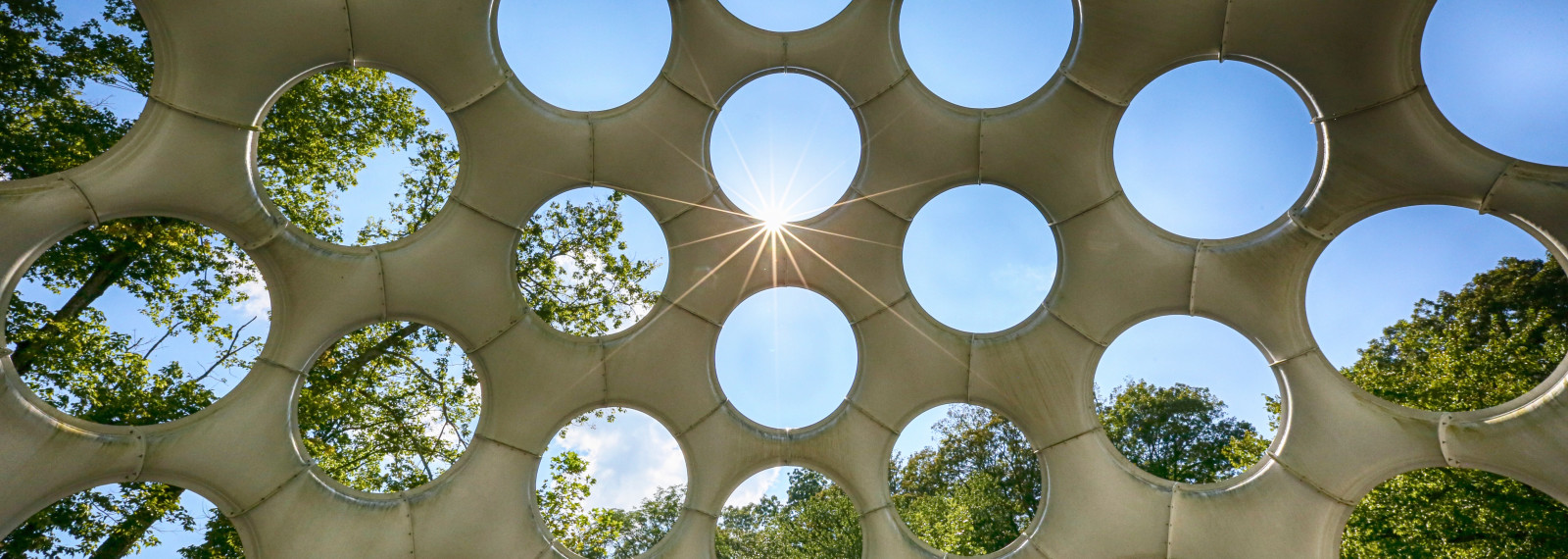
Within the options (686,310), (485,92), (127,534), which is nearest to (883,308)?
(686,310)

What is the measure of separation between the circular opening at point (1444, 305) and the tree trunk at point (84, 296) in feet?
55.5

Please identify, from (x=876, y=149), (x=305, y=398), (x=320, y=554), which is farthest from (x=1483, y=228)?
(x=305, y=398)

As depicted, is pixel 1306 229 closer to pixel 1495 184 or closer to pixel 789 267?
pixel 1495 184

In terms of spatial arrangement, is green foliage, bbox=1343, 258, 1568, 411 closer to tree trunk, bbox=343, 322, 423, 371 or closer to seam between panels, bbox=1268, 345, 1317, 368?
seam between panels, bbox=1268, 345, 1317, 368

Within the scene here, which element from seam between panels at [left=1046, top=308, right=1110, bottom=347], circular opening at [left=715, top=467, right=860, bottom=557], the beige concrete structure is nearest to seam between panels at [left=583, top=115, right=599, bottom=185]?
the beige concrete structure

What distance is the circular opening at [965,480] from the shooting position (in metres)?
12.5

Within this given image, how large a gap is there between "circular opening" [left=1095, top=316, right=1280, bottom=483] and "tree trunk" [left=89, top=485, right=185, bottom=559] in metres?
14.5

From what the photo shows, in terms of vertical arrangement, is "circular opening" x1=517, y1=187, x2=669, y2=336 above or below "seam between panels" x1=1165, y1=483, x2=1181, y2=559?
above

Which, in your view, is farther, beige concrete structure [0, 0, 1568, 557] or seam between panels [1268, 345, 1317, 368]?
seam between panels [1268, 345, 1317, 368]

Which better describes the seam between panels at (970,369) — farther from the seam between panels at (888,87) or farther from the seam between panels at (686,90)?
the seam between panels at (686,90)

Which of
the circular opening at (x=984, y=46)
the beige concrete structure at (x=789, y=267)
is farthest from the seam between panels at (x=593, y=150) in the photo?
the circular opening at (x=984, y=46)

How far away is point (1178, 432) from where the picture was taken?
13016mm

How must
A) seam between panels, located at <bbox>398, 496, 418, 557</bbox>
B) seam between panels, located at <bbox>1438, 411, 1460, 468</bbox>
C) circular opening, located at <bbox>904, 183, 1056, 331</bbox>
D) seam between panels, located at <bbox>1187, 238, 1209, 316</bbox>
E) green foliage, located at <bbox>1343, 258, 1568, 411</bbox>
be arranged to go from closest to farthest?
1. seam between panels, located at <bbox>1438, 411, 1460, 468</bbox>
2. green foliage, located at <bbox>1343, 258, 1568, 411</bbox>
3. seam between panels, located at <bbox>1187, 238, 1209, 316</bbox>
4. seam between panels, located at <bbox>398, 496, 418, 557</bbox>
5. circular opening, located at <bbox>904, 183, 1056, 331</bbox>

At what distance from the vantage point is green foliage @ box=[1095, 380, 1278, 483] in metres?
12.4
